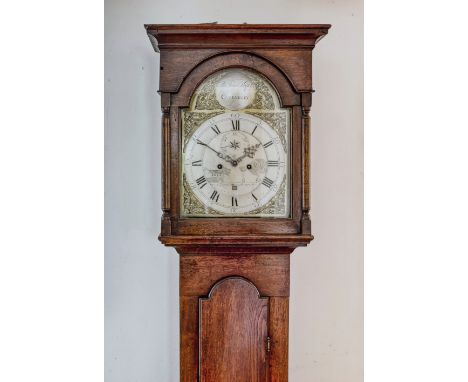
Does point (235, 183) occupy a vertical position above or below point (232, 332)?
above

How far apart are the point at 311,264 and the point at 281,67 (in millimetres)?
687

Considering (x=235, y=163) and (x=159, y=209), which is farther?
(x=159, y=209)

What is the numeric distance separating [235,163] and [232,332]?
1.55 feet

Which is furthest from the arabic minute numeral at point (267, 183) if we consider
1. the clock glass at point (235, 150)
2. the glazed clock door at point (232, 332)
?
the glazed clock door at point (232, 332)

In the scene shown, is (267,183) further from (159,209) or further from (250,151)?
(159,209)

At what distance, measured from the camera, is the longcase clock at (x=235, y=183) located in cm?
151

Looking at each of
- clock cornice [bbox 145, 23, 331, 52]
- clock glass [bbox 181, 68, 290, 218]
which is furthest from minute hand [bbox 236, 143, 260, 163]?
clock cornice [bbox 145, 23, 331, 52]

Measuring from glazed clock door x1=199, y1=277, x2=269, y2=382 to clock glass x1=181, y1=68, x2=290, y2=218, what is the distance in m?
0.22

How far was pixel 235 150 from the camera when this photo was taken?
154 cm

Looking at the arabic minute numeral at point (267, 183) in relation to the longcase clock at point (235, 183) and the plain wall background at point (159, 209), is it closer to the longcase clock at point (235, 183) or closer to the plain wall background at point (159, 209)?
the longcase clock at point (235, 183)

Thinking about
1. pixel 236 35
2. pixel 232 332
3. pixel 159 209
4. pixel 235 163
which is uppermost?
pixel 236 35

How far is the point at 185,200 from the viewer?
154cm

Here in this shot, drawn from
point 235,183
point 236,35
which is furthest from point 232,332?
point 236,35

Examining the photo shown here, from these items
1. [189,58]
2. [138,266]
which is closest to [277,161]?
[189,58]
